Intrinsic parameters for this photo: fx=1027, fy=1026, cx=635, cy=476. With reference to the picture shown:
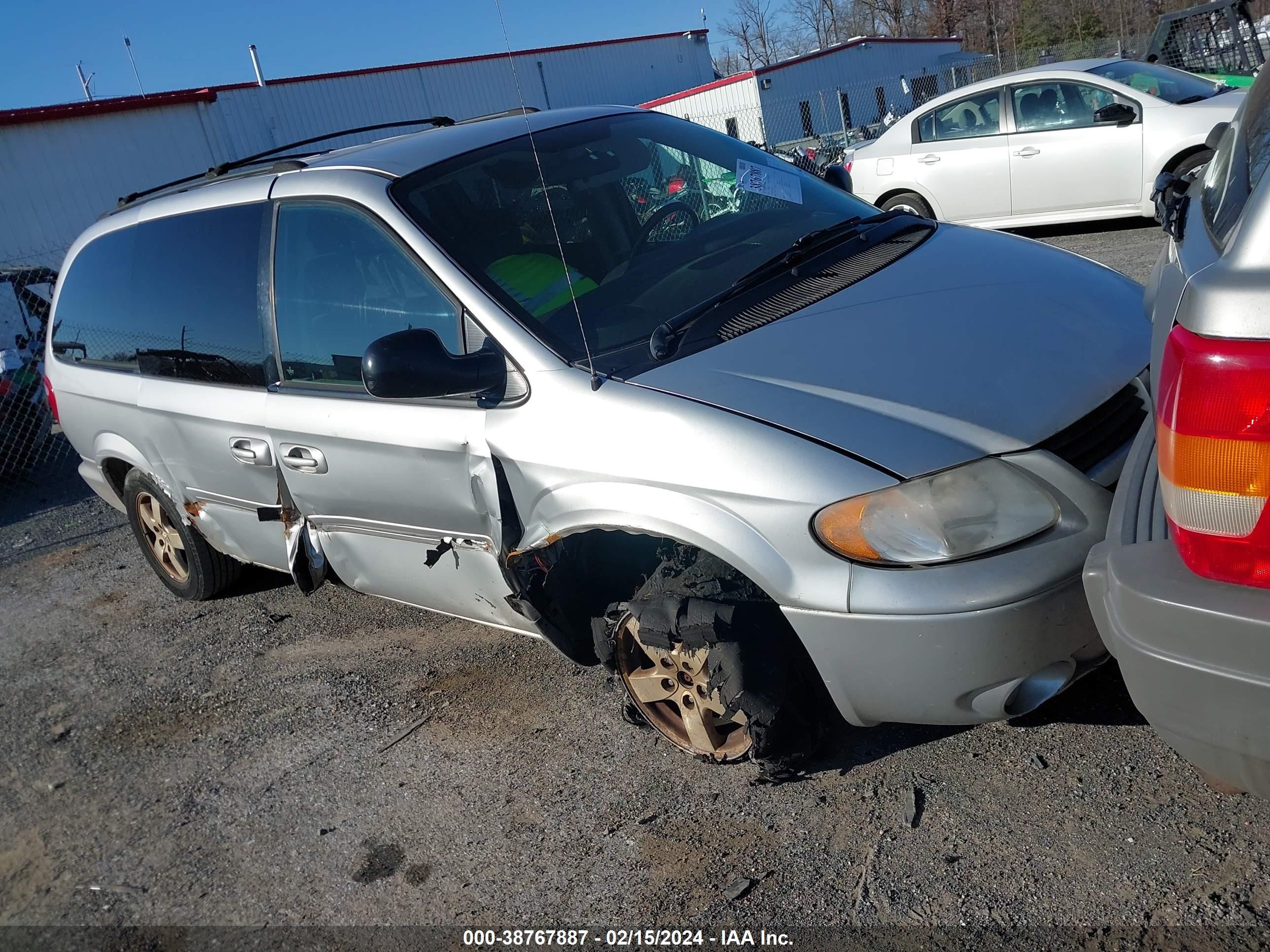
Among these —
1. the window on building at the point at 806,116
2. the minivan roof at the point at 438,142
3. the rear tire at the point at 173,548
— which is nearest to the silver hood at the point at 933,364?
the minivan roof at the point at 438,142

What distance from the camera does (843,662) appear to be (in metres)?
2.46

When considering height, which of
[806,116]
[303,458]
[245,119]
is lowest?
[806,116]

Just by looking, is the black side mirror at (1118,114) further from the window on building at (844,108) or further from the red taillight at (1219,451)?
the window on building at (844,108)

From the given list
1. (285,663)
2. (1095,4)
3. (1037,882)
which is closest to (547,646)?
(285,663)

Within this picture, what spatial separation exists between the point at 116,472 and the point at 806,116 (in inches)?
1263

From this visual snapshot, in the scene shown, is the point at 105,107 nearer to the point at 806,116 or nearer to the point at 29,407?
the point at 29,407

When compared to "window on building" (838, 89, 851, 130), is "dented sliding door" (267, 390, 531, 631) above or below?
above

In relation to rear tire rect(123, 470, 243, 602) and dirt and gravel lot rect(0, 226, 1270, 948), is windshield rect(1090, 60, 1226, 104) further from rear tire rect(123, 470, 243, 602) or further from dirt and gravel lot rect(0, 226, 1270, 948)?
rear tire rect(123, 470, 243, 602)

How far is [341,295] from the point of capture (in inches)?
133

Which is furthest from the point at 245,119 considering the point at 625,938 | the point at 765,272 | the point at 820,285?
the point at 625,938

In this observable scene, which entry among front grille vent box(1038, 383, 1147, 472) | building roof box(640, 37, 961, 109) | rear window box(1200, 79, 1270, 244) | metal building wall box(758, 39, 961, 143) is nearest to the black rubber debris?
front grille vent box(1038, 383, 1147, 472)

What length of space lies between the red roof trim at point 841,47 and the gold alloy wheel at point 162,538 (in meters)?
30.6

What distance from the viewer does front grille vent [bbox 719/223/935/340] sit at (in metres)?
2.89

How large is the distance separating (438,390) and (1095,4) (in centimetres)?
4774
